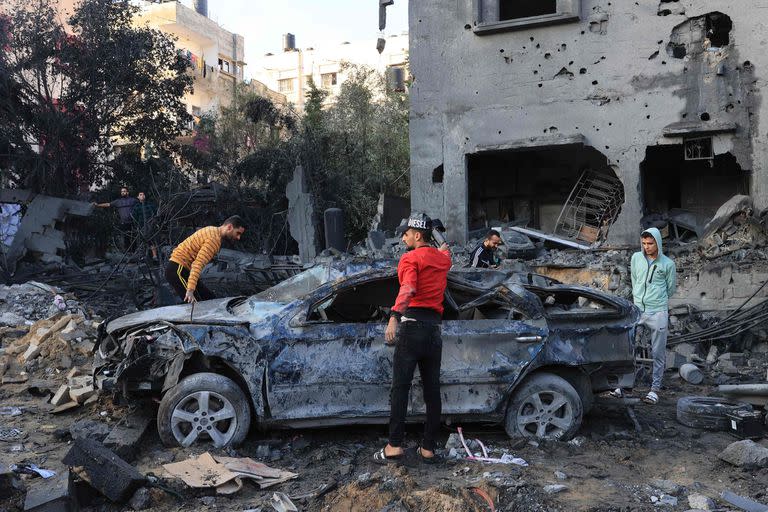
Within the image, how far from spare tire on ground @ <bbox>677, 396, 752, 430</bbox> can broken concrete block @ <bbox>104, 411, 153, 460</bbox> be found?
197 inches

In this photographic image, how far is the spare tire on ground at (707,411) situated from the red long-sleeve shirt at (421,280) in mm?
2944

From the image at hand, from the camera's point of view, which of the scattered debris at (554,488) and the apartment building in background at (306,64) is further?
the apartment building in background at (306,64)

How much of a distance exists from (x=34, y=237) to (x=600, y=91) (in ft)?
43.3

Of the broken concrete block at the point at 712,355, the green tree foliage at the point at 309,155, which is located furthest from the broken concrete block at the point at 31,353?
the green tree foliage at the point at 309,155

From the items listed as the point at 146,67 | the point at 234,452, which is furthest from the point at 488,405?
the point at 146,67

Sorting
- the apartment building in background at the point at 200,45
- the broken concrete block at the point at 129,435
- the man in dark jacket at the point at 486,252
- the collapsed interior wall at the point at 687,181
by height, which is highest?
the apartment building in background at the point at 200,45

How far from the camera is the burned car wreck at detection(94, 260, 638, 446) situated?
5523mm

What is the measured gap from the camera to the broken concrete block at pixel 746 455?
515 centimetres

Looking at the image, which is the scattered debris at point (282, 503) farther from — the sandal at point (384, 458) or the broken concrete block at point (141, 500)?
the sandal at point (384, 458)

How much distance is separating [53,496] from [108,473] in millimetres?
422

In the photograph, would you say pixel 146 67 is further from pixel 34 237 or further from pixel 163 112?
pixel 34 237

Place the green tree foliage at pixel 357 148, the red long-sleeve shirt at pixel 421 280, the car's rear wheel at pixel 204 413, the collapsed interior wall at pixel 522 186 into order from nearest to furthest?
the red long-sleeve shirt at pixel 421 280, the car's rear wheel at pixel 204 413, the collapsed interior wall at pixel 522 186, the green tree foliage at pixel 357 148

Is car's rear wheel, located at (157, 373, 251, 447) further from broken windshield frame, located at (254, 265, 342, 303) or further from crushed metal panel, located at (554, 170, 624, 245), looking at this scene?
crushed metal panel, located at (554, 170, 624, 245)

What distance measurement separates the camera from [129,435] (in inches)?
215
